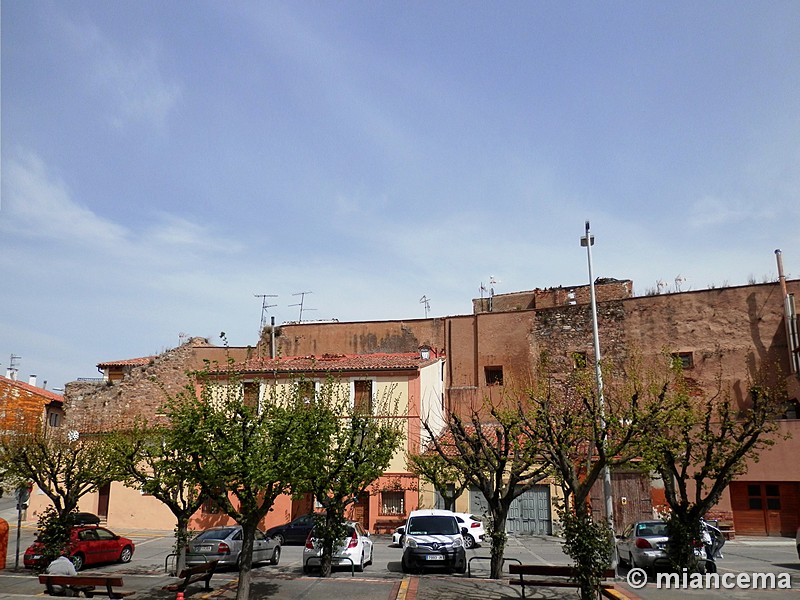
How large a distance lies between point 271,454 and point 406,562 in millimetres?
6453

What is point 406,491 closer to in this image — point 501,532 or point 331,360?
point 331,360

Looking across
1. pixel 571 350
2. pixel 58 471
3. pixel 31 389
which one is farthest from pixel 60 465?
pixel 571 350

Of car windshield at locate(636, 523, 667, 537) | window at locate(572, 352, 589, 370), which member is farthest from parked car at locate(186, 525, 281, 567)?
window at locate(572, 352, 589, 370)

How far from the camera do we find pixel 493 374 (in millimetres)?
Answer: 36781

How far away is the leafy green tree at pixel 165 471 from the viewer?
14727 mm

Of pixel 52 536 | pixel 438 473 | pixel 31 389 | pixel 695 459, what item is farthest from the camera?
pixel 31 389

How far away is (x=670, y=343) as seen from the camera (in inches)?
1314

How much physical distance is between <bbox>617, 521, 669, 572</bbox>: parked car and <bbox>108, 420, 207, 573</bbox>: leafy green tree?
1157 centimetres

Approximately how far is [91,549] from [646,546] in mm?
16379

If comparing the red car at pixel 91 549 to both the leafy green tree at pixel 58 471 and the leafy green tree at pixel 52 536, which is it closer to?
the leafy green tree at pixel 52 536

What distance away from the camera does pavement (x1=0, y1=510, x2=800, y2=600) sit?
14.6 metres

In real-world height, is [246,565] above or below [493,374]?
below

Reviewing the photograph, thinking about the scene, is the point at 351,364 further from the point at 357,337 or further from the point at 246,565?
the point at 246,565

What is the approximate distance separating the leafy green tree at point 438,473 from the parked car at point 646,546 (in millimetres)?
8373
